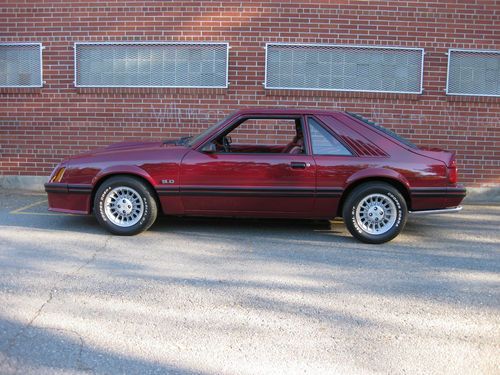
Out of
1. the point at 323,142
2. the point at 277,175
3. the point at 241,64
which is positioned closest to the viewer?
the point at 277,175

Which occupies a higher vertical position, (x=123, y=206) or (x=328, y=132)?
(x=328, y=132)

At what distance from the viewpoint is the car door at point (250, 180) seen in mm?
6293

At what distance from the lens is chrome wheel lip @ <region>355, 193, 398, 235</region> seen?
6250 millimetres

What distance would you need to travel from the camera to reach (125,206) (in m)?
6.44

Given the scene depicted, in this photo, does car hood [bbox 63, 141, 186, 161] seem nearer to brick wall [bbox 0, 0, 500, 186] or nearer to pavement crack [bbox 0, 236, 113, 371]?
pavement crack [bbox 0, 236, 113, 371]

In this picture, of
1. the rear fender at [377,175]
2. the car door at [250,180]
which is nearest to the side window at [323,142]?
the car door at [250,180]

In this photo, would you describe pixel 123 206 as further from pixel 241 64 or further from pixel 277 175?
pixel 241 64

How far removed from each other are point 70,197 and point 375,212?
3568 mm

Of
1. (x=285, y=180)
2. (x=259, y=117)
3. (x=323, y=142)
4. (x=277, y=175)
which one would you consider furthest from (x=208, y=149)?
(x=323, y=142)

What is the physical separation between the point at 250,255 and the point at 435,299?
1991 mm

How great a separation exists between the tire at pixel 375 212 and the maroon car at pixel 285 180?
11 millimetres

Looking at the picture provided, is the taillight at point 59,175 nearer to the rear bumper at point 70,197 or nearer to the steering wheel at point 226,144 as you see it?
the rear bumper at point 70,197

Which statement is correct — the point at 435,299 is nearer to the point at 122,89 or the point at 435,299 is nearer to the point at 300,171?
the point at 300,171

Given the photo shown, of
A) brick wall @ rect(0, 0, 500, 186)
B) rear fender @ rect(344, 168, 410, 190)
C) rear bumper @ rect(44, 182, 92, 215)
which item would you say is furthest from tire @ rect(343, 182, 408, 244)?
brick wall @ rect(0, 0, 500, 186)
